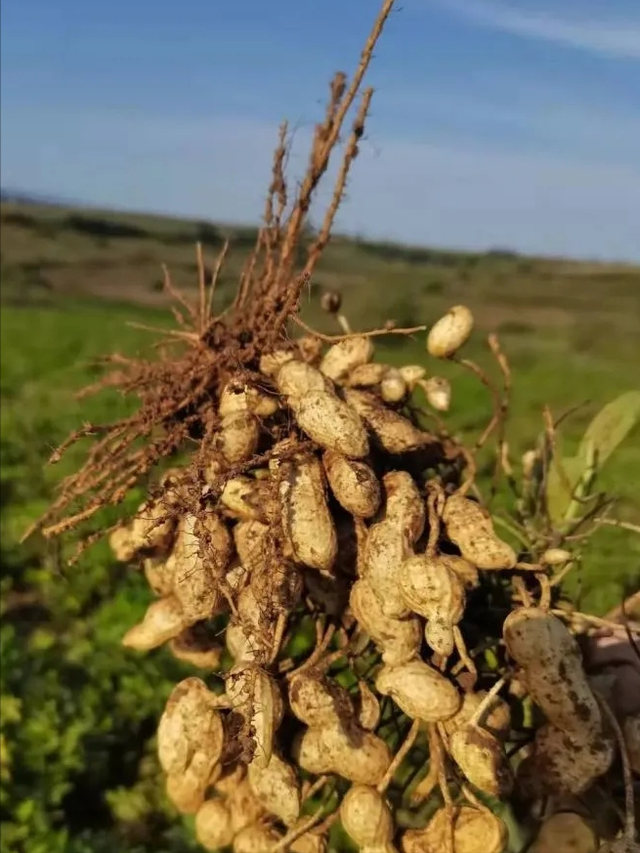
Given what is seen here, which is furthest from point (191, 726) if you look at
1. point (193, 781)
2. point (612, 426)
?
point (612, 426)

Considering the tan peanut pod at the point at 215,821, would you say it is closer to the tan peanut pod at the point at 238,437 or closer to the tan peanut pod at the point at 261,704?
the tan peanut pod at the point at 261,704

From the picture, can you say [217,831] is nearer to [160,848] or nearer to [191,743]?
[191,743]

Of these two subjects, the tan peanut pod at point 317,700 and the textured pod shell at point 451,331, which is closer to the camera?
the tan peanut pod at point 317,700

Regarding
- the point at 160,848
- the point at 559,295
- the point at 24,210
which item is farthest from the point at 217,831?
the point at 24,210

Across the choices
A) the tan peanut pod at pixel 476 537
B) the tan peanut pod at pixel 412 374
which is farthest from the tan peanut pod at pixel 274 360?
the tan peanut pod at pixel 476 537

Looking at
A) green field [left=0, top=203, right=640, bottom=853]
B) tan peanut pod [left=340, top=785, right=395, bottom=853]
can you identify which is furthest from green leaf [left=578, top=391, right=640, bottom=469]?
tan peanut pod [left=340, top=785, right=395, bottom=853]

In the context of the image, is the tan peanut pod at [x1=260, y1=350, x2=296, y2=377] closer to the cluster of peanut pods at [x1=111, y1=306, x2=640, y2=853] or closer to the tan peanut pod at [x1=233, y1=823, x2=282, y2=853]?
the cluster of peanut pods at [x1=111, y1=306, x2=640, y2=853]

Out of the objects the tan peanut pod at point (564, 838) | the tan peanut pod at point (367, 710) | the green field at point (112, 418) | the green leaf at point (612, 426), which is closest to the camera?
the tan peanut pod at point (367, 710)
